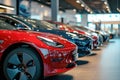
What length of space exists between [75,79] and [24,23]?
1907 mm

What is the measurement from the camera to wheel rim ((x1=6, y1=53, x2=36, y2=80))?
412 cm

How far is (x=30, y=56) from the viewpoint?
4102 millimetres

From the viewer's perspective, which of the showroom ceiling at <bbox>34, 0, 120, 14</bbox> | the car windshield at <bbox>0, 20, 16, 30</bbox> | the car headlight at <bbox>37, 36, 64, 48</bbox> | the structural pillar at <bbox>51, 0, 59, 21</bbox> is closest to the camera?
the car headlight at <bbox>37, 36, 64, 48</bbox>

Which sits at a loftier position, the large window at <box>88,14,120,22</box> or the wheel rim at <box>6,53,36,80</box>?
the large window at <box>88,14,120,22</box>

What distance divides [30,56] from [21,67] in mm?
248

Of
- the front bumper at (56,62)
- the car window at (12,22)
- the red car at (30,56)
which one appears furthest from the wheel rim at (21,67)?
the car window at (12,22)

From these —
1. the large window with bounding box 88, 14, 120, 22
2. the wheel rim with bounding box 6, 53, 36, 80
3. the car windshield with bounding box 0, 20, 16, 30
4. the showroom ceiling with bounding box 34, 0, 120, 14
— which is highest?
the showroom ceiling with bounding box 34, 0, 120, 14

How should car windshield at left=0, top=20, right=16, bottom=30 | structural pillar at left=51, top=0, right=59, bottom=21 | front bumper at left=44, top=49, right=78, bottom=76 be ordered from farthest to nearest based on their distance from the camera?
structural pillar at left=51, top=0, right=59, bottom=21 < car windshield at left=0, top=20, right=16, bottom=30 < front bumper at left=44, top=49, right=78, bottom=76

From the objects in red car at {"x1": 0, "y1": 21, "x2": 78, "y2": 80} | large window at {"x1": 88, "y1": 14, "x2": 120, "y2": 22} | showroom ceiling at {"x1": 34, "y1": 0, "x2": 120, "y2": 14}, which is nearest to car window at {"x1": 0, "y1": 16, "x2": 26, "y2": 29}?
red car at {"x1": 0, "y1": 21, "x2": 78, "y2": 80}

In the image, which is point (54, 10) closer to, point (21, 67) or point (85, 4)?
point (21, 67)

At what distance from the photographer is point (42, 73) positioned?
412 centimetres

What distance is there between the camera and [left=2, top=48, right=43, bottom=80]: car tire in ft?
13.4

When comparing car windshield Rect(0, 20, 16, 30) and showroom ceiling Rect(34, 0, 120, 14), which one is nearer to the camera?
car windshield Rect(0, 20, 16, 30)

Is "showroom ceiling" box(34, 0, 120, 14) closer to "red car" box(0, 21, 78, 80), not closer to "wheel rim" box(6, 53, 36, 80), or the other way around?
"red car" box(0, 21, 78, 80)
